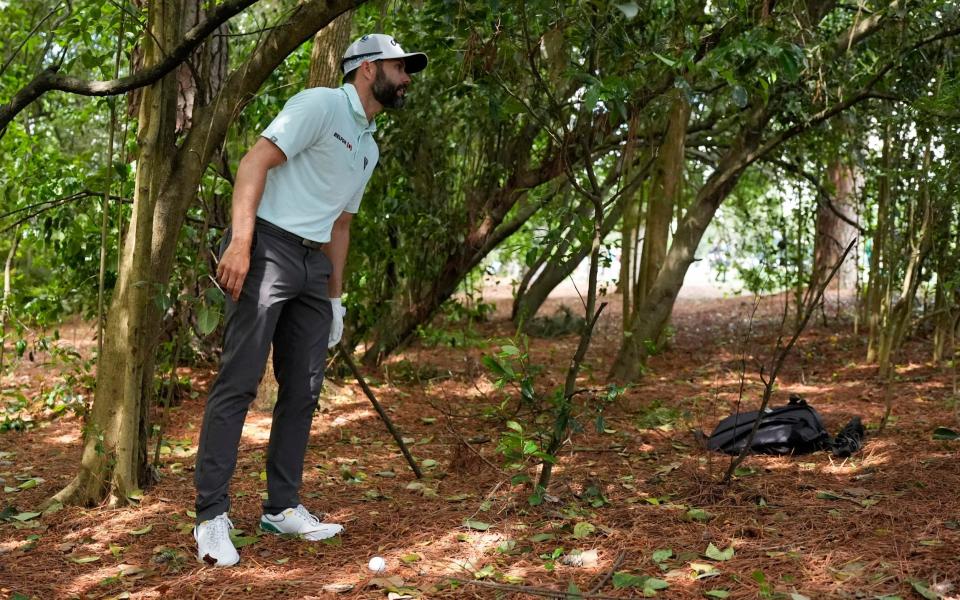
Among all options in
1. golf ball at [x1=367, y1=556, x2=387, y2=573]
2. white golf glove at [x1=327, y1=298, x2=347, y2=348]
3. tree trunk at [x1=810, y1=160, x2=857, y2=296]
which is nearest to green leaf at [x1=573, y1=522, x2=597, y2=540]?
golf ball at [x1=367, y1=556, x2=387, y2=573]

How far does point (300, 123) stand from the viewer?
3.24 m

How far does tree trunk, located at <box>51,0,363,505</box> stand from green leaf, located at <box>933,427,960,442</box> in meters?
3.90

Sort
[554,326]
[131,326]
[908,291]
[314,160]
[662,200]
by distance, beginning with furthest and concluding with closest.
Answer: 1. [554,326]
2. [662,200]
3. [908,291]
4. [131,326]
5. [314,160]

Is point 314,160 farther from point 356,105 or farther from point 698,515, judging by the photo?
point 698,515

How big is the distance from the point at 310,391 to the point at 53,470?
2.16 meters

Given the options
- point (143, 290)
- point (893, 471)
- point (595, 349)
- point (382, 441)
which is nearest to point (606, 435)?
point (382, 441)

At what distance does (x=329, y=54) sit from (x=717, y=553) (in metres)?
3.88

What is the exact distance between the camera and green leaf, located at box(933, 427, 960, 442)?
16.1 ft

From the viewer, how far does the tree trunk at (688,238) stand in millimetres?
6836

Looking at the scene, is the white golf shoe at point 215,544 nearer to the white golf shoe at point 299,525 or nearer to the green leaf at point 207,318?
the white golf shoe at point 299,525

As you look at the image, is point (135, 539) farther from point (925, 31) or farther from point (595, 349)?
point (595, 349)

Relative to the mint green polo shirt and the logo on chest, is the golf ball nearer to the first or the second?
the mint green polo shirt

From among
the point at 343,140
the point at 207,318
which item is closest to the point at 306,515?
the point at 207,318

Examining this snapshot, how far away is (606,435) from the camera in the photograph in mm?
5535
